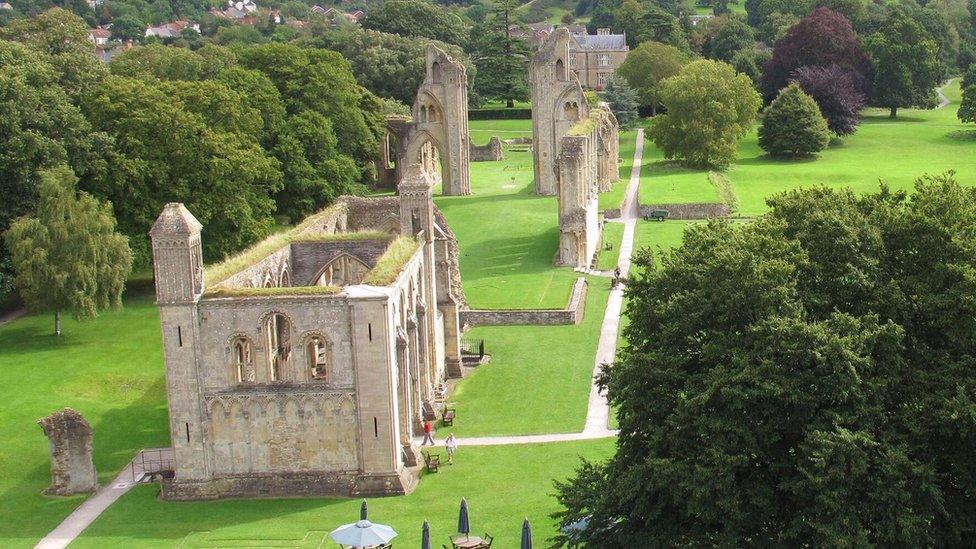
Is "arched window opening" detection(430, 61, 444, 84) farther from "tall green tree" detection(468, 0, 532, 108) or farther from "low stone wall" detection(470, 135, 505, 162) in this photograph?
A: "tall green tree" detection(468, 0, 532, 108)

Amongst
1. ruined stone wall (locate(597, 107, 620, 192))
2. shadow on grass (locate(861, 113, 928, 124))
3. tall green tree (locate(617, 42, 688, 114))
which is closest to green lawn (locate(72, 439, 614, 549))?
ruined stone wall (locate(597, 107, 620, 192))

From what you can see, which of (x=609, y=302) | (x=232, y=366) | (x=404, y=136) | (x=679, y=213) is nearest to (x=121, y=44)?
(x=404, y=136)

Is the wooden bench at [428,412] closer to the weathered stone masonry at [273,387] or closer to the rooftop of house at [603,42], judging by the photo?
the weathered stone masonry at [273,387]

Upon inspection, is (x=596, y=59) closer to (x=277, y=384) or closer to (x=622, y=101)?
(x=622, y=101)

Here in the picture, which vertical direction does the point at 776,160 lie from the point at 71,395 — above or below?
above

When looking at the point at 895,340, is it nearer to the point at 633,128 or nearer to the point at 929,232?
the point at 929,232

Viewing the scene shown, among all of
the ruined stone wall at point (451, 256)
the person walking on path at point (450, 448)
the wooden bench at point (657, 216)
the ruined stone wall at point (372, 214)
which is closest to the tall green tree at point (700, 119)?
the wooden bench at point (657, 216)

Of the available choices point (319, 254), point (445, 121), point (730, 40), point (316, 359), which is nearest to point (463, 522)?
point (316, 359)
